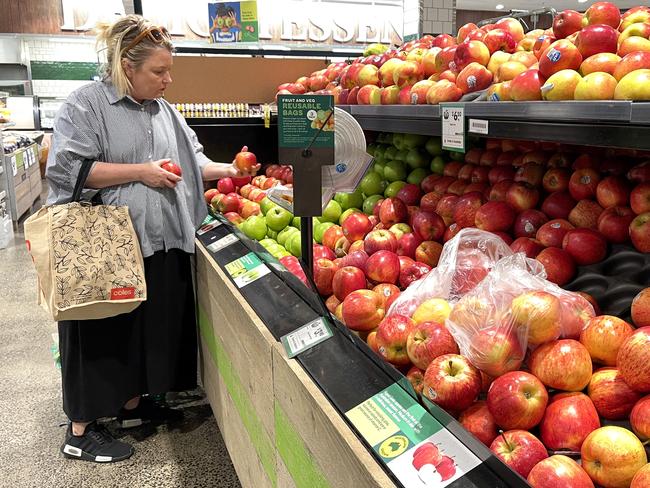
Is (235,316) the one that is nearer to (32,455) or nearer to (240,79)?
(32,455)

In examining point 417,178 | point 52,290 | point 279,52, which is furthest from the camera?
point 279,52

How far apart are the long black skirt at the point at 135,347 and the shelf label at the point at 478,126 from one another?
1586mm

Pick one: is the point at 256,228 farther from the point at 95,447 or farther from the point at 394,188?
the point at 95,447

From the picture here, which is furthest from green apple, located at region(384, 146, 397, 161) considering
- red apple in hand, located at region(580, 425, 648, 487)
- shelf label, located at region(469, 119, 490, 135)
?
red apple in hand, located at region(580, 425, 648, 487)

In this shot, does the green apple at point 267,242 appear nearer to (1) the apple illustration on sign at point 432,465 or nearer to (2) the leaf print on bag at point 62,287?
(2) the leaf print on bag at point 62,287

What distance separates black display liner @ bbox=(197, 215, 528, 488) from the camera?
914 mm

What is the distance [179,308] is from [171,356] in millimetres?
236

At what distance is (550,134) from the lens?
125 centimetres

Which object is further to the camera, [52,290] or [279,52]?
[279,52]

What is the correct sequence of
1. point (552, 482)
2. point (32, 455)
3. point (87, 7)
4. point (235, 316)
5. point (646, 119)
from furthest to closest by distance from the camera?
1. point (87, 7)
2. point (32, 455)
3. point (235, 316)
4. point (646, 119)
5. point (552, 482)

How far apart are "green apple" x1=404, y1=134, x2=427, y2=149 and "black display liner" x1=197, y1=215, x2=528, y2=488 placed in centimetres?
85

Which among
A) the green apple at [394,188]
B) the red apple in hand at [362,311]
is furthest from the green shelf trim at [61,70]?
the red apple in hand at [362,311]

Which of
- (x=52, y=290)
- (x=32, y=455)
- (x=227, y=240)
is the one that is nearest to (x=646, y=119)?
(x=227, y=240)

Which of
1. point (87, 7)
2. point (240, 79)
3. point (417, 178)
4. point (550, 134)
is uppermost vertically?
point (87, 7)
